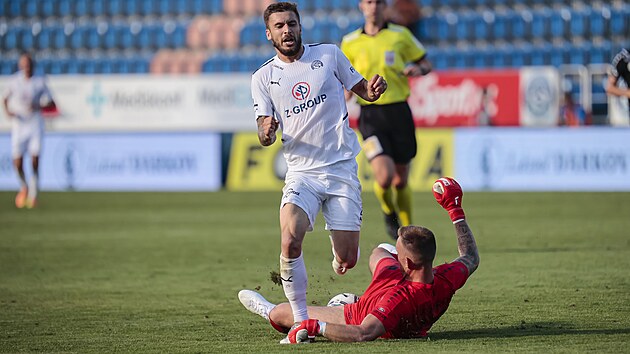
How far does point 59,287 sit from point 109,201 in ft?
37.9

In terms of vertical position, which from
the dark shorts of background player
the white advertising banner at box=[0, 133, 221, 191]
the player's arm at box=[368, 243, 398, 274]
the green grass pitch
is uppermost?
the dark shorts of background player

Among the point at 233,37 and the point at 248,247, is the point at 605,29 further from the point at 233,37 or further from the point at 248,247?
the point at 248,247

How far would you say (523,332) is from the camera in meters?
7.01

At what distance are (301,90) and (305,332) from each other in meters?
1.70

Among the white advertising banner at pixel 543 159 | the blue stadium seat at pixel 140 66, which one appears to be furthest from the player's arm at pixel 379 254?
the blue stadium seat at pixel 140 66

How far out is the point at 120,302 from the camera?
29.6 ft

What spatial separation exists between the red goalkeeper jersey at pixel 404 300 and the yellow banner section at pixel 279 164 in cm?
1535

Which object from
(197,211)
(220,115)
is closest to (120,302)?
(197,211)

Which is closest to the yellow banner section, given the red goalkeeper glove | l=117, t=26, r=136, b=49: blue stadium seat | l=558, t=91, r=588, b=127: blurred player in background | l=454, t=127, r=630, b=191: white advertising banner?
l=454, t=127, r=630, b=191: white advertising banner

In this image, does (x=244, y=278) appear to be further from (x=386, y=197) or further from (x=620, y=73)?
(x=620, y=73)

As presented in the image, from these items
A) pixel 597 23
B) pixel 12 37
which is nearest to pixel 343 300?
pixel 597 23

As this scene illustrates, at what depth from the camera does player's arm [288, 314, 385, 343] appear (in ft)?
21.6

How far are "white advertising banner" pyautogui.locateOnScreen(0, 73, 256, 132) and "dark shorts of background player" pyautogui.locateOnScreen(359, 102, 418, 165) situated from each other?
655 inches

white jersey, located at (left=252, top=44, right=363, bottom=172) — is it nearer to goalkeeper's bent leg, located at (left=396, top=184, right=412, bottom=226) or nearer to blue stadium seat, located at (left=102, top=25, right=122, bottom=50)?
goalkeeper's bent leg, located at (left=396, top=184, right=412, bottom=226)
